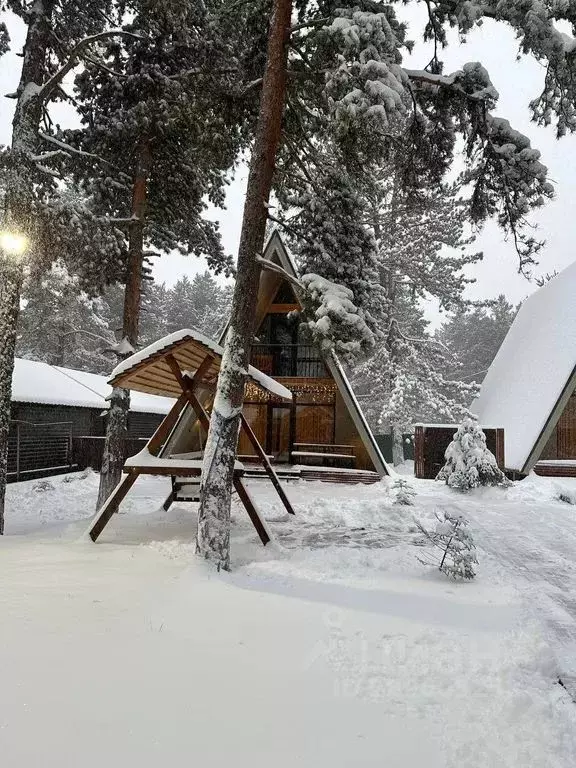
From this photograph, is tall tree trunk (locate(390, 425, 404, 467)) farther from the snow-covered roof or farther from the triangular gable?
the snow-covered roof

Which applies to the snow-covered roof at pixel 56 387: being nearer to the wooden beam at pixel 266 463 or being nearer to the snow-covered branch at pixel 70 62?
the wooden beam at pixel 266 463

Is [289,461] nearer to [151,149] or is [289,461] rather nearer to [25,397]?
[25,397]

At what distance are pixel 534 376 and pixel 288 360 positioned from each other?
333 inches

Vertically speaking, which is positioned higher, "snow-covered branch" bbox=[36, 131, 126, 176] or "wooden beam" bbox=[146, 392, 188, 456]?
"snow-covered branch" bbox=[36, 131, 126, 176]

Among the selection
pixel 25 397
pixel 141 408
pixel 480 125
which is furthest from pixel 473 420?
pixel 141 408

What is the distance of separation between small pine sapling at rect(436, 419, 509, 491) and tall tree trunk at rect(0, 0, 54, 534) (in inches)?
419

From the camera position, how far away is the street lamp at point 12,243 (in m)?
7.41

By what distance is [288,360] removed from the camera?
1596 centimetres

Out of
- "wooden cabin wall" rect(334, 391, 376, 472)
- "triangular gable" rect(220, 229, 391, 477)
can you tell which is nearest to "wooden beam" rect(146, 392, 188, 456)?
"triangular gable" rect(220, 229, 391, 477)

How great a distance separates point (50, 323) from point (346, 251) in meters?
26.1

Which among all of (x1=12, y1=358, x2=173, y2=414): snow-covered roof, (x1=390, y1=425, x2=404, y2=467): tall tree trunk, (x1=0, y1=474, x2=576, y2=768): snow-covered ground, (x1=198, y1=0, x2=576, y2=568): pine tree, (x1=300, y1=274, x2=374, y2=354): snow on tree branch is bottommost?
(x1=390, y1=425, x2=404, y2=467): tall tree trunk

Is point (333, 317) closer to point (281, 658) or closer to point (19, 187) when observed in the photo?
point (281, 658)

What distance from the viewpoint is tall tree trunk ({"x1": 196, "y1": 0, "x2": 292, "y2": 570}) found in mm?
5387

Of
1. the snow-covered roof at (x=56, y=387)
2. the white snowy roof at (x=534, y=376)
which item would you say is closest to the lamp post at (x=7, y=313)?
the snow-covered roof at (x=56, y=387)
